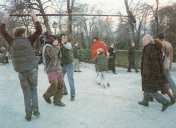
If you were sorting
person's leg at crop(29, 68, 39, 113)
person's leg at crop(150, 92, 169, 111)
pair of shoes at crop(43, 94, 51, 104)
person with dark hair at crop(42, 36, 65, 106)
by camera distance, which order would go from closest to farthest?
person's leg at crop(29, 68, 39, 113) → person's leg at crop(150, 92, 169, 111) → person with dark hair at crop(42, 36, 65, 106) → pair of shoes at crop(43, 94, 51, 104)

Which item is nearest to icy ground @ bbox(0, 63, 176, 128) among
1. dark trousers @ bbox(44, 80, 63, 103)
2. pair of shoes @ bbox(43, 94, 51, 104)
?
pair of shoes @ bbox(43, 94, 51, 104)

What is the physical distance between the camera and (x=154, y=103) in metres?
9.83

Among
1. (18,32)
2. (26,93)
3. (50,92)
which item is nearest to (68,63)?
(50,92)

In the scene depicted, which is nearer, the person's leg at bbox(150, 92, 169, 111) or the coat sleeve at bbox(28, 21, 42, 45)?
the coat sleeve at bbox(28, 21, 42, 45)

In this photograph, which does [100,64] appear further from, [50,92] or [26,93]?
[26,93]

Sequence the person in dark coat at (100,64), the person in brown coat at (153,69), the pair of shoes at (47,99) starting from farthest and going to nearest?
the person in dark coat at (100,64)
the pair of shoes at (47,99)
the person in brown coat at (153,69)

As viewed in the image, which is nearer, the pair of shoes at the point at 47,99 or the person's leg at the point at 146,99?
the person's leg at the point at 146,99

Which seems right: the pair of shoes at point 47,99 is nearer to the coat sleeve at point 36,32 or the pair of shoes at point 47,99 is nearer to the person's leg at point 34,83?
the person's leg at point 34,83

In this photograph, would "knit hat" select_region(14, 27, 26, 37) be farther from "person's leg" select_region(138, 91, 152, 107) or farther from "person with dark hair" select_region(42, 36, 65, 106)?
"person's leg" select_region(138, 91, 152, 107)

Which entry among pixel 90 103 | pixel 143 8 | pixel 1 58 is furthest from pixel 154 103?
pixel 143 8

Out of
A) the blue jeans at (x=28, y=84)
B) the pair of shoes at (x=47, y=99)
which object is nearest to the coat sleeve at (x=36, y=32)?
the blue jeans at (x=28, y=84)

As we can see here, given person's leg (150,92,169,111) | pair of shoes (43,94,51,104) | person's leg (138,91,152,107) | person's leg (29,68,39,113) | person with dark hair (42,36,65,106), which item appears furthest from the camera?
pair of shoes (43,94,51,104)

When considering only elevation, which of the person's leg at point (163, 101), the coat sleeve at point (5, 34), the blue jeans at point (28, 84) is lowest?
the person's leg at point (163, 101)

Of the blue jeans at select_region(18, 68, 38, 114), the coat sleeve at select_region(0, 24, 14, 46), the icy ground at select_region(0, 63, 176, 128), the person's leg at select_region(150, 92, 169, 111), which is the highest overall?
the coat sleeve at select_region(0, 24, 14, 46)
